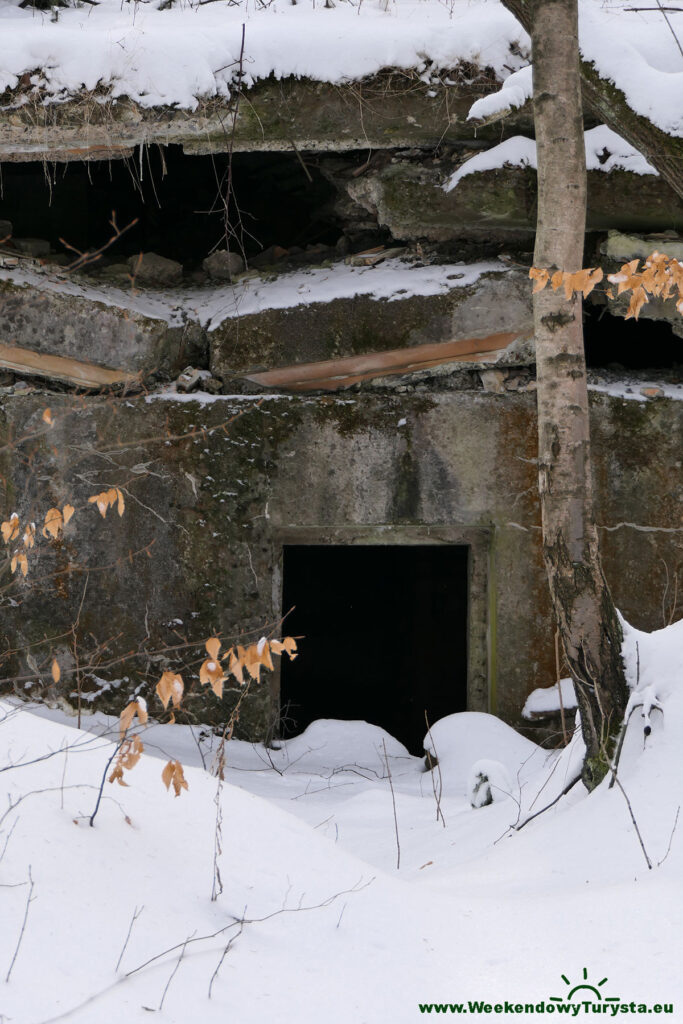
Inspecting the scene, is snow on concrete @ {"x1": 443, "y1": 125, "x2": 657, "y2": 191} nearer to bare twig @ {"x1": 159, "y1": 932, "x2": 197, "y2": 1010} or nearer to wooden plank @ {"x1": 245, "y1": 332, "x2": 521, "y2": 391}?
wooden plank @ {"x1": 245, "y1": 332, "x2": 521, "y2": 391}

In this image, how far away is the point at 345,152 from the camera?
193 inches

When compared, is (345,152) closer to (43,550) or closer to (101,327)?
(101,327)

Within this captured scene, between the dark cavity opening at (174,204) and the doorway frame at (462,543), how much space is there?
191 cm

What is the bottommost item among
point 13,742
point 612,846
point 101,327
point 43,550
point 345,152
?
point 612,846

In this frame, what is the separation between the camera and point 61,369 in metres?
4.79

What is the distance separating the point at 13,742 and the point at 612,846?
1696mm

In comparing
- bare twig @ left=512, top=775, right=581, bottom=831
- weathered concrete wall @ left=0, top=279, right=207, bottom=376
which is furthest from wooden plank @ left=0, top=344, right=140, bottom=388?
bare twig @ left=512, top=775, right=581, bottom=831

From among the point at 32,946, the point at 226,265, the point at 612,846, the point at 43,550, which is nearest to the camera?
the point at 32,946

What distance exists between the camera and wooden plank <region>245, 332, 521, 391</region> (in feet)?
15.4

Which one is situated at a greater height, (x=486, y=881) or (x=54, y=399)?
(x=54, y=399)

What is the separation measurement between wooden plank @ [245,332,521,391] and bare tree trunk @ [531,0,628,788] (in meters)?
1.63

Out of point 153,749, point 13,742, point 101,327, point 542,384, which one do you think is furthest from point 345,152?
point 13,742

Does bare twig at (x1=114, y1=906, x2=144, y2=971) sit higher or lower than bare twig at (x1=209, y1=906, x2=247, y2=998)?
higher

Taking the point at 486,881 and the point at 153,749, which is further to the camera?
the point at 153,749
